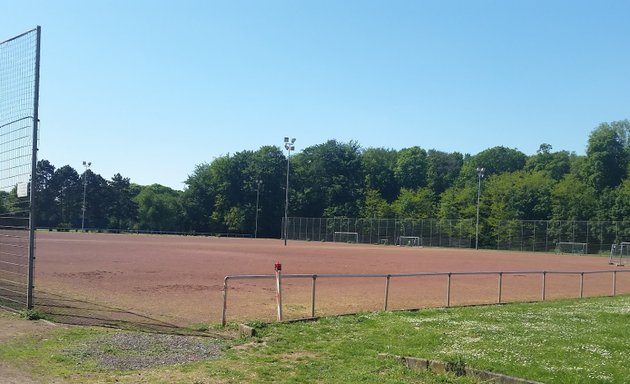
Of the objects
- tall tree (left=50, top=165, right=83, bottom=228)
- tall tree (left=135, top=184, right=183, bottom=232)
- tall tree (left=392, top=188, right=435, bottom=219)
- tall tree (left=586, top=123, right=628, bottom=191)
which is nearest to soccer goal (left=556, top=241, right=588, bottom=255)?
tall tree (left=586, top=123, right=628, bottom=191)

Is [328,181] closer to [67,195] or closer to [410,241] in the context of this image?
[410,241]

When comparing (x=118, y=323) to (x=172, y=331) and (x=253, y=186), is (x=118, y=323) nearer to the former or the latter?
(x=172, y=331)

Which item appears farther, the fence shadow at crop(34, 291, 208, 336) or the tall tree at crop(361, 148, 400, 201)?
the tall tree at crop(361, 148, 400, 201)

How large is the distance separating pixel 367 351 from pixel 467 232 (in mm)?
87101

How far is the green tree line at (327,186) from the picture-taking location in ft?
356

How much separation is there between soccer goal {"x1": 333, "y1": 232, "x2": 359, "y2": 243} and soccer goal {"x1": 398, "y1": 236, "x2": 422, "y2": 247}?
895 centimetres

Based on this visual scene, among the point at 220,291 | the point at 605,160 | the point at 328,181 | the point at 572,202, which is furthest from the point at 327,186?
the point at 220,291

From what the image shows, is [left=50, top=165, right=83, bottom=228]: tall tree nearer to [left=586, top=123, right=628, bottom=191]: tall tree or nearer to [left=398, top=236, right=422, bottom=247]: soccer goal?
[left=398, top=236, right=422, bottom=247]: soccer goal

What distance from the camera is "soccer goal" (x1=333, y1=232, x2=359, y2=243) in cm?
10510

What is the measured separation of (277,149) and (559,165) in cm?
6427

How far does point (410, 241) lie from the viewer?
96875 millimetres

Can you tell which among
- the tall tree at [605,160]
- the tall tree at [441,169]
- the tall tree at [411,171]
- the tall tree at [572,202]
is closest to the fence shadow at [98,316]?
the tall tree at [572,202]

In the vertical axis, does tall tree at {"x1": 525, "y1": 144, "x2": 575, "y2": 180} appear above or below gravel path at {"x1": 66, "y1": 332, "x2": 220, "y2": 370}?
above

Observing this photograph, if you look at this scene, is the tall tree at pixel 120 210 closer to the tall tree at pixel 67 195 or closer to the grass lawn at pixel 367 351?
the tall tree at pixel 67 195
